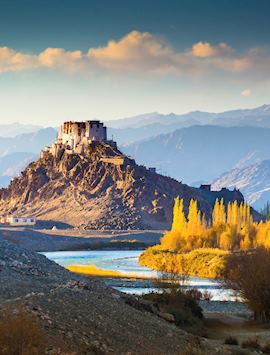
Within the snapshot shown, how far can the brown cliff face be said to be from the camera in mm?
171875

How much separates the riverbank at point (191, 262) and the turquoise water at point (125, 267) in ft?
5.66

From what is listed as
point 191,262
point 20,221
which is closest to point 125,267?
point 191,262

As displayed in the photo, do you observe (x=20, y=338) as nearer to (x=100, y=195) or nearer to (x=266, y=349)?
(x=266, y=349)

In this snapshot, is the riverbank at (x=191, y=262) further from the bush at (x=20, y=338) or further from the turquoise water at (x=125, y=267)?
the bush at (x=20, y=338)

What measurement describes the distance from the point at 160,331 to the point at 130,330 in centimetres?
222

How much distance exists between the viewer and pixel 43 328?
24203 millimetres

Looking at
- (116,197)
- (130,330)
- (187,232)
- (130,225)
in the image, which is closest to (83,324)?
(130,330)

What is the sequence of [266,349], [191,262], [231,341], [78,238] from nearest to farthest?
[266,349] → [231,341] → [191,262] → [78,238]

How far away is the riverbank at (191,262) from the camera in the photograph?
3413 inches

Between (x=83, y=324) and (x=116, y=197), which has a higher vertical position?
(x=116, y=197)

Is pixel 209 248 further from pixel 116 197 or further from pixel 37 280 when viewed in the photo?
pixel 116 197

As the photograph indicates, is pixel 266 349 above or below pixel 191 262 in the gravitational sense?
below

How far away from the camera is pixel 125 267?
101 metres

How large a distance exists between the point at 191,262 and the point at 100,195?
91.4 metres
